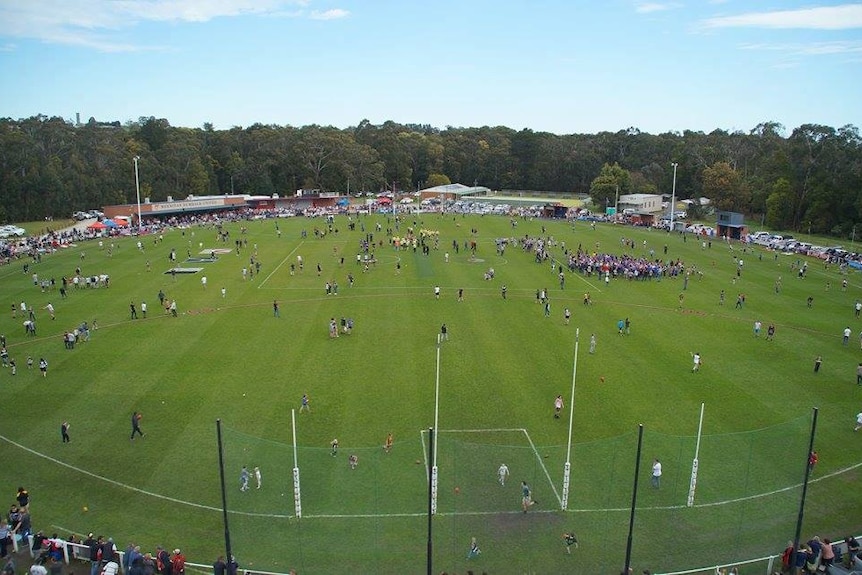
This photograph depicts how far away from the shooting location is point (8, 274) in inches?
2297

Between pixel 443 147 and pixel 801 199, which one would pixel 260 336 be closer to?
pixel 801 199

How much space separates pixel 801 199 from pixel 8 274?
92.2m

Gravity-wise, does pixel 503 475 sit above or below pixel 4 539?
above

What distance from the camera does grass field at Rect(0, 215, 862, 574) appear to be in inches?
781

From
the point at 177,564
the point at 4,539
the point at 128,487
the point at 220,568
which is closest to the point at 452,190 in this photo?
the point at 128,487

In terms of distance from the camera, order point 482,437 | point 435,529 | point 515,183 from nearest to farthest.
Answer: point 435,529
point 482,437
point 515,183

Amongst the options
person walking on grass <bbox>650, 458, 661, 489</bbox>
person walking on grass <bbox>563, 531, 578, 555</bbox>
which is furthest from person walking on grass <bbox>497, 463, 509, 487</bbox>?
person walking on grass <bbox>650, 458, 661, 489</bbox>

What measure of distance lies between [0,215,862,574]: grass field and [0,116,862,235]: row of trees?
45828mm

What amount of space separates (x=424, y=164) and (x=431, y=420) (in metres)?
131

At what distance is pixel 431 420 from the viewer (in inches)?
1070

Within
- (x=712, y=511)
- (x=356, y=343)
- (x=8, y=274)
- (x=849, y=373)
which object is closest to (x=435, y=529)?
(x=712, y=511)

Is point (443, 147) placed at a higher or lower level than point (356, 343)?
higher

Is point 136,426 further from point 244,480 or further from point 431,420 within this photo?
point 431,420

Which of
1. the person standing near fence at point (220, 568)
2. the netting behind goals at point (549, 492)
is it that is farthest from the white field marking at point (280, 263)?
the person standing near fence at point (220, 568)
